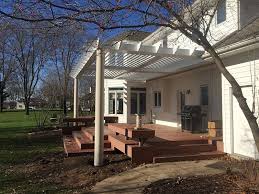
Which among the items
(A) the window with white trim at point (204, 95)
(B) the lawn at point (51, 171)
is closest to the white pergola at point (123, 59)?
(B) the lawn at point (51, 171)

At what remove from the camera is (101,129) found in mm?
10000

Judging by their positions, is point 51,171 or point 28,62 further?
point 28,62

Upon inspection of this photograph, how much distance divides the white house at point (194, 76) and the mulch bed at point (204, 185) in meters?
1.60

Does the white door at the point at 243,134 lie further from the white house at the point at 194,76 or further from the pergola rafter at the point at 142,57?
the pergola rafter at the point at 142,57

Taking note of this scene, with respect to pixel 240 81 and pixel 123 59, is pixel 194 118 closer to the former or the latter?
pixel 123 59

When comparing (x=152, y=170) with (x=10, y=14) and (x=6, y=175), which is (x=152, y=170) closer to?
(x=6, y=175)

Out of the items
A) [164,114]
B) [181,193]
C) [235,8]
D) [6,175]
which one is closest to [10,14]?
[181,193]

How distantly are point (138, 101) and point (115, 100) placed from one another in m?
1.91

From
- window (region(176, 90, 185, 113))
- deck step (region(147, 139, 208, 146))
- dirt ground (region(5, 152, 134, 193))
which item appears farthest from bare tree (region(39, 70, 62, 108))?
deck step (region(147, 139, 208, 146))

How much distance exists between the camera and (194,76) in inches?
627

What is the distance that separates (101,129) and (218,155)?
390 centimetres

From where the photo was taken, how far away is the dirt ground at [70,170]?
7840 millimetres

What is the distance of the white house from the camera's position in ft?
31.8

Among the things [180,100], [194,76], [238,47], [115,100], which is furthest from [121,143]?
[115,100]
